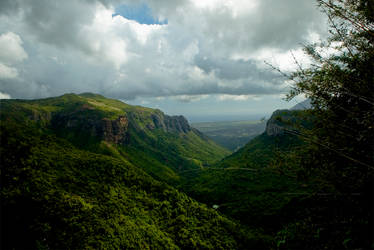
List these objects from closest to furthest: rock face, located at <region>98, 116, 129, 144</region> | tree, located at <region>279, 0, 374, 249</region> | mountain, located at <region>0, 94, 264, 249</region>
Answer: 1. tree, located at <region>279, 0, 374, 249</region>
2. mountain, located at <region>0, 94, 264, 249</region>
3. rock face, located at <region>98, 116, 129, 144</region>

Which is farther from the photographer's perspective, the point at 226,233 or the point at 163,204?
the point at 163,204

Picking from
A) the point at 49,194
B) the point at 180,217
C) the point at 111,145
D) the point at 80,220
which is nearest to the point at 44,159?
the point at 49,194

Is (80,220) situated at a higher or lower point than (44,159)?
lower

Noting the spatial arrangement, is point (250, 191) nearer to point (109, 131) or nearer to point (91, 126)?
point (109, 131)

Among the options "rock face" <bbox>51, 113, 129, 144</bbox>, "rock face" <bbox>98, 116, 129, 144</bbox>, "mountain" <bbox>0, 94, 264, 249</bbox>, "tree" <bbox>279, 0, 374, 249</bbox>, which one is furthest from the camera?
"rock face" <bbox>51, 113, 129, 144</bbox>

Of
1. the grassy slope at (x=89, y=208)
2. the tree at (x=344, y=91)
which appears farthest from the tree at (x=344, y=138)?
the grassy slope at (x=89, y=208)

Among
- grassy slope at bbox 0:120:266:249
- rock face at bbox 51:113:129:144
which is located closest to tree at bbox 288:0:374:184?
grassy slope at bbox 0:120:266:249

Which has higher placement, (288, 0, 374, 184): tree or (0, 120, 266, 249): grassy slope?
(288, 0, 374, 184): tree

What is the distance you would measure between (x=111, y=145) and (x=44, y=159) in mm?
124012

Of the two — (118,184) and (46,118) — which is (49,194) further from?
(46,118)

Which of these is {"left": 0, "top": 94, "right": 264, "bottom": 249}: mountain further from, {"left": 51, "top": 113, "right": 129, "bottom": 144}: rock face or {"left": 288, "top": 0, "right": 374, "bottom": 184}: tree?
{"left": 51, "top": 113, "right": 129, "bottom": 144}: rock face


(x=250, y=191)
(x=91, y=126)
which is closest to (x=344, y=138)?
(x=250, y=191)

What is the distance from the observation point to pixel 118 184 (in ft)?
239

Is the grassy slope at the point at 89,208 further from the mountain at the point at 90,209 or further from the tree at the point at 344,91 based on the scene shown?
the tree at the point at 344,91
